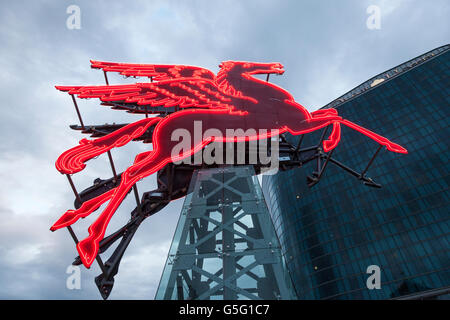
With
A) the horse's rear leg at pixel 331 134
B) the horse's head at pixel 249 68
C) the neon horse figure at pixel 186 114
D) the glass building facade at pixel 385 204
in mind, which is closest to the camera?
the neon horse figure at pixel 186 114

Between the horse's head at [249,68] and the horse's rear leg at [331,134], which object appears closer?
the horse's rear leg at [331,134]

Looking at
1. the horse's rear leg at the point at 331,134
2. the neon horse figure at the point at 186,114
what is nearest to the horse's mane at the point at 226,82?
the neon horse figure at the point at 186,114

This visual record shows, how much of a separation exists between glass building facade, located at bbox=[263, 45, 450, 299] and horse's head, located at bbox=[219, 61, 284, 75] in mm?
38093

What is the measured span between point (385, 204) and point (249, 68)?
1628 inches

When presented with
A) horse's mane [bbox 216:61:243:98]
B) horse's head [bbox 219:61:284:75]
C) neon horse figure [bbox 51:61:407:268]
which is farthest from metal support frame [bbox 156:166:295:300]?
horse's head [bbox 219:61:284:75]

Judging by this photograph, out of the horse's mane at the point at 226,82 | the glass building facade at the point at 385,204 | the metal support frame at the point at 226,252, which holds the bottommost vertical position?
the metal support frame at the point at 226,252

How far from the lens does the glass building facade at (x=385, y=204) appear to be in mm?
41469

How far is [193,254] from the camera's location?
10.5 m

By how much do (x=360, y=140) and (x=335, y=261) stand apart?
2470 cm

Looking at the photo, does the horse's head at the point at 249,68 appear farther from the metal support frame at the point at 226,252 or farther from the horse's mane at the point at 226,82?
the metal support frame at the point at 226,252

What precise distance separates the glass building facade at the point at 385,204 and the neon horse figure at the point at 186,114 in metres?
36.1

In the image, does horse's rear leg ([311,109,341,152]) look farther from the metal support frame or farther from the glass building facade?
the glass building facade

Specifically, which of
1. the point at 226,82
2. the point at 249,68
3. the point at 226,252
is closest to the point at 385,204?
the point at 249,68

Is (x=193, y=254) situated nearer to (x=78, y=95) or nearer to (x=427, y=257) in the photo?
(x=78, y=95)
